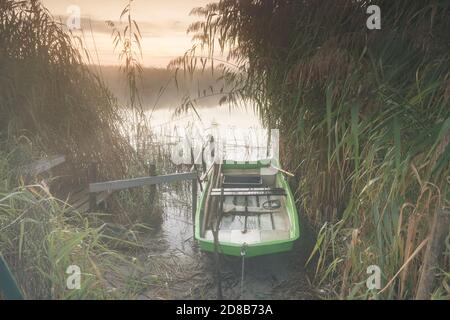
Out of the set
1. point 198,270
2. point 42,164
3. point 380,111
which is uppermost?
point 380,111

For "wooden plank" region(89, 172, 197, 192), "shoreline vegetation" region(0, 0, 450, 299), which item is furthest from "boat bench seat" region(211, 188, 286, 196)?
"wooden plank" region(89, 172, 197, 192)

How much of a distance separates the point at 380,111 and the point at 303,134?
123cm

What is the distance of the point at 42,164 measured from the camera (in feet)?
13.1

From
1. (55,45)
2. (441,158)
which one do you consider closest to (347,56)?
(441,158)

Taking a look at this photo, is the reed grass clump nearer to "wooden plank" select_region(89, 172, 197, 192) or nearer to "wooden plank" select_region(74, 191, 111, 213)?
"wooden plank" select_region(89, 172, 197, 192)

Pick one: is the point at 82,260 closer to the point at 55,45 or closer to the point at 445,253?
the point at 445,253

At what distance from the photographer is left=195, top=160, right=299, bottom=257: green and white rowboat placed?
12.3ft

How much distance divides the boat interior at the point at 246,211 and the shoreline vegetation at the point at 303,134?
0.33 metres

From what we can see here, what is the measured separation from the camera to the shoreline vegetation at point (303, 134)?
246 centimetres

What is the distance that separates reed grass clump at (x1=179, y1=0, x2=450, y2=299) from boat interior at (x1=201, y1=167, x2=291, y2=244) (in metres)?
0.67

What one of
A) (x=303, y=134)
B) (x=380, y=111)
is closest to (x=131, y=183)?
(x=303, y=134)

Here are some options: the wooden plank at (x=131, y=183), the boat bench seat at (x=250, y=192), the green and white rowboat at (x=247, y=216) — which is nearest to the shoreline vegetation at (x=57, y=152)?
the wooden plank at (x=131, y=183)

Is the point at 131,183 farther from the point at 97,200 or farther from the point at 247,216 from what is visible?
the point at 247,216

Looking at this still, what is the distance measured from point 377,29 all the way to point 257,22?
1.34m
